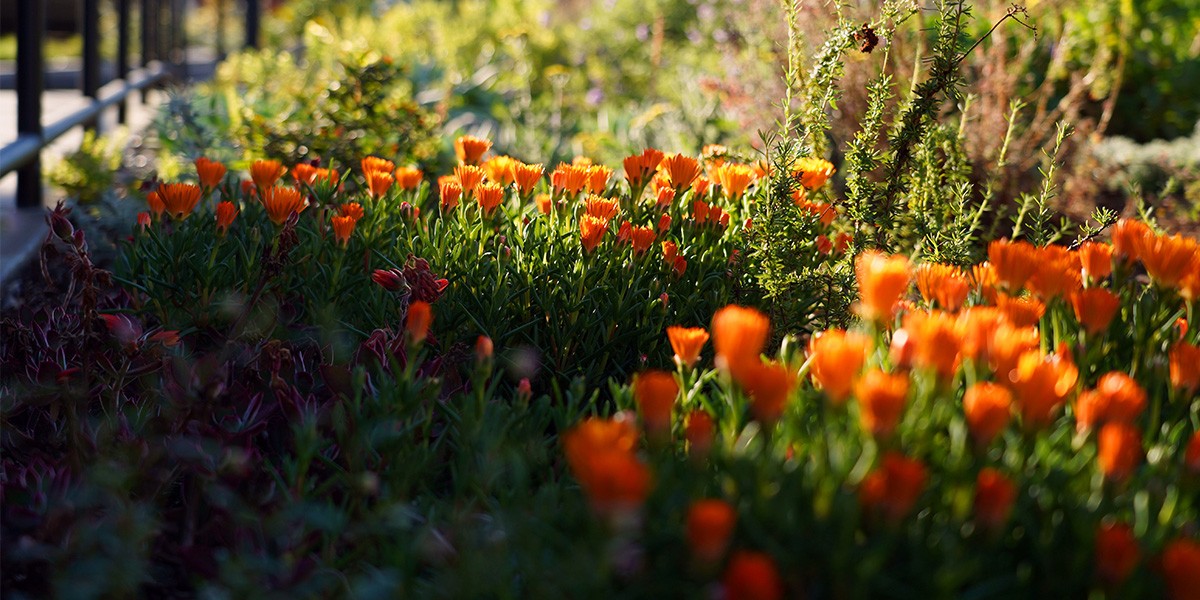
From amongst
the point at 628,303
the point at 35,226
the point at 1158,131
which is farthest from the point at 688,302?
the point at 1158,131

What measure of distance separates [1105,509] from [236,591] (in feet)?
3.43

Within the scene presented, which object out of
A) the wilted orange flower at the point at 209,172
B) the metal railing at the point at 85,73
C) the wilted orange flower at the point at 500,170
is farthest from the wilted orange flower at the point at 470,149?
the metal railing at the point at 85,73

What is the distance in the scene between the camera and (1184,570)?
3.45 feet

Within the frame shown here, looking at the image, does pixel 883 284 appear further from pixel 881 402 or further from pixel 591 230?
pixel 591 230

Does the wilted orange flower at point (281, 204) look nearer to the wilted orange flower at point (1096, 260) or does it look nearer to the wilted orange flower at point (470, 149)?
the wilted orange flower at point (470, 149)

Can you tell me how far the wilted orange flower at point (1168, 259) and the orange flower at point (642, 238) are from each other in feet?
2.92

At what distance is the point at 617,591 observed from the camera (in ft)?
4.11

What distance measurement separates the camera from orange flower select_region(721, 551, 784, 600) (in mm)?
1039

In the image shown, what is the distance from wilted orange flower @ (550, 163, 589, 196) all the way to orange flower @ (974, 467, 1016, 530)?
134cm

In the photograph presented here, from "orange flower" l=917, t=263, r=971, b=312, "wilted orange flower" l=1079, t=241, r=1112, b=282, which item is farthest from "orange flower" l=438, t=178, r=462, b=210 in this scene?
"wilted orange flower" l=1079, t=241, r=1112, b=282

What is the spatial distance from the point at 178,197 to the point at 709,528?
1.57m

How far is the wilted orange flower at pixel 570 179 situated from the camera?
7.73 ft

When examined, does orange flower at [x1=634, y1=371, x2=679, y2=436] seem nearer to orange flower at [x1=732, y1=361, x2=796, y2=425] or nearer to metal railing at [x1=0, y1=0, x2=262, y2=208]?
orange flower at [x1=732, y1=361, x2=796, y2=425]

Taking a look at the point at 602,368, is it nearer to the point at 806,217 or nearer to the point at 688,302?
the point at 688,302
